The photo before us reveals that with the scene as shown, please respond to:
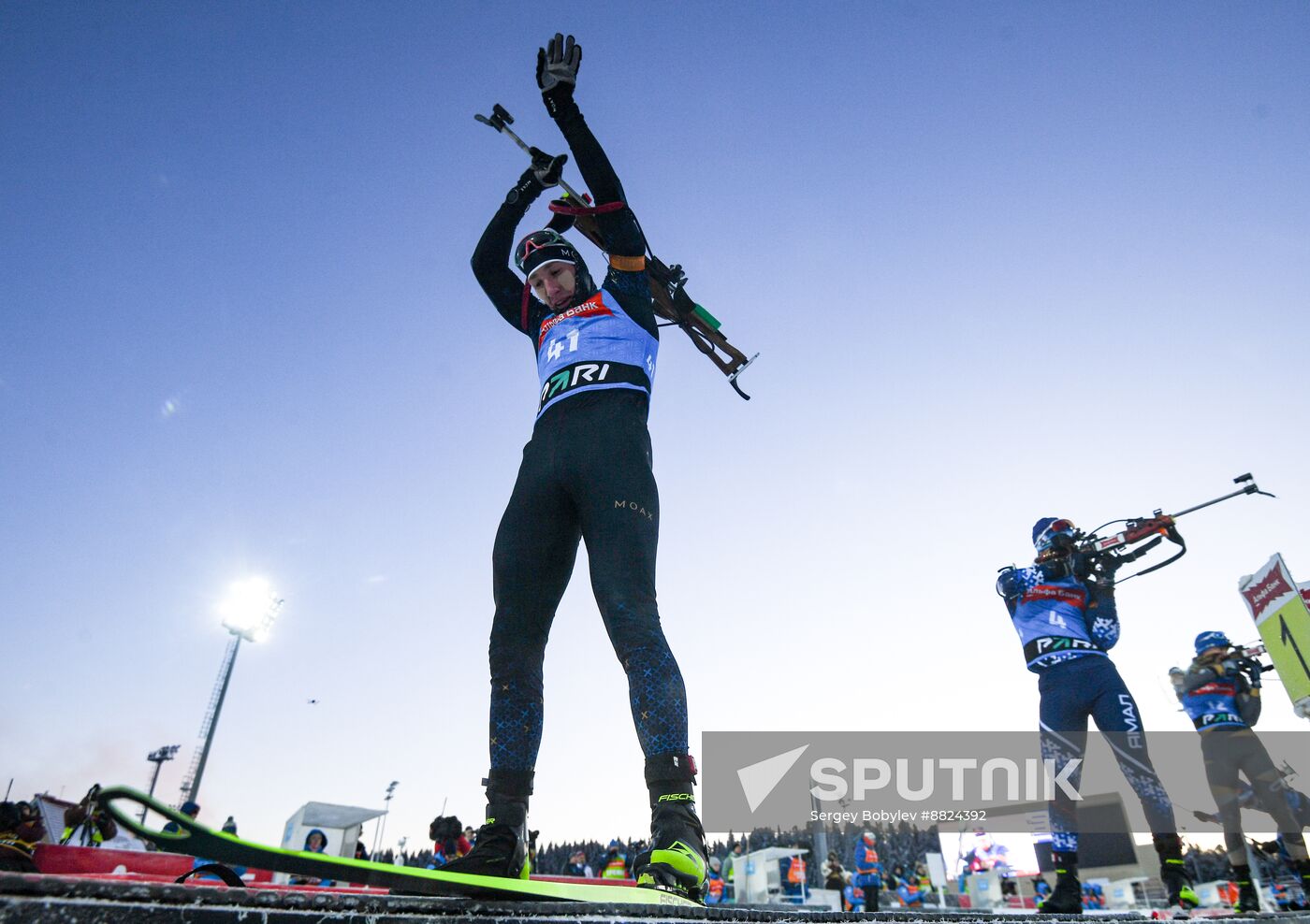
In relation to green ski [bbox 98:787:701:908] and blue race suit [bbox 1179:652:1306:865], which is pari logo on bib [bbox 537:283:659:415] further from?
blue race suit [bbox 1179:652:1306:865]

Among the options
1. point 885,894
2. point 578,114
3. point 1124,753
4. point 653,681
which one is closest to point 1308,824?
point 1124,753

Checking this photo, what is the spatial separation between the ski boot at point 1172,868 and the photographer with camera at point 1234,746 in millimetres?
2422

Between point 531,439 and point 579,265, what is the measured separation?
1.00 meters

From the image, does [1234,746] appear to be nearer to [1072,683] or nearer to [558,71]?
[1072,683]

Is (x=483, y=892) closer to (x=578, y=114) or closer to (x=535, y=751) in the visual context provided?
(x=535, y=751)

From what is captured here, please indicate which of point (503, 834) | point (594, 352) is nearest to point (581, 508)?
point (594, 352)

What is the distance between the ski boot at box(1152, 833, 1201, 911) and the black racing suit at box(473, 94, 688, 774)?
431cm

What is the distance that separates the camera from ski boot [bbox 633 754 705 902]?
209 centimetres

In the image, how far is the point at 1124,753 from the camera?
203 inches

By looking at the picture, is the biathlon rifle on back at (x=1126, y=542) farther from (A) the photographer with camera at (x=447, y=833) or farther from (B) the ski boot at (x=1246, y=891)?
(A) the photographer with camera at (x=447, y=833)

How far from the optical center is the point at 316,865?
1.36 m

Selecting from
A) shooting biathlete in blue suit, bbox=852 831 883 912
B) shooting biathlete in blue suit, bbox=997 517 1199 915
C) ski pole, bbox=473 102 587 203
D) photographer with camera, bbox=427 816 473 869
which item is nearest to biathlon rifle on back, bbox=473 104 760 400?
ski pole, bbox=473 102 587 203

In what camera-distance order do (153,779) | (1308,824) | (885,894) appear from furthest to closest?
(153,779) < (885,894) < (1308,824)

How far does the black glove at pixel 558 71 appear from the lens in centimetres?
333
